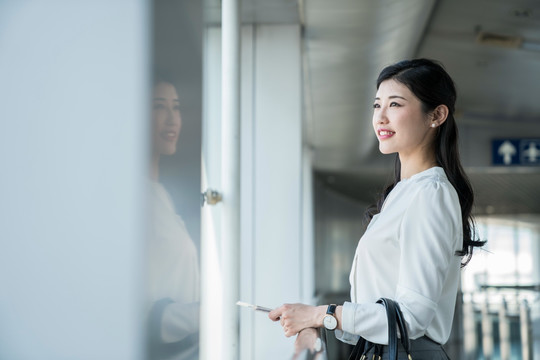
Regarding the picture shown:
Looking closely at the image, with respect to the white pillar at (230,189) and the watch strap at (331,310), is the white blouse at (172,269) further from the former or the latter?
the white pillar at (230,189)

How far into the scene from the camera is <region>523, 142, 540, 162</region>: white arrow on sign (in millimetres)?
11352

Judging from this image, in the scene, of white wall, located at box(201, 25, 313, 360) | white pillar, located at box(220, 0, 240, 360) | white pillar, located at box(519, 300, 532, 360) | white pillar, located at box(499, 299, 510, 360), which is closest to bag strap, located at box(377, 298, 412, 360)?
white pillar, located at box(220, 0, 240, 360)

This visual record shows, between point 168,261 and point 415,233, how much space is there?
63 centimetres

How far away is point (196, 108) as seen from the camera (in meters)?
2.16

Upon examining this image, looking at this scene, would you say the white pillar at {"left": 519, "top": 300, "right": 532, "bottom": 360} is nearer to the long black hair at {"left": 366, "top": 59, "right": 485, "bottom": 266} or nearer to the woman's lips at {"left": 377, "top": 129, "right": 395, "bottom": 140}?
the long black hair at {"left": 366, "top": 59, "right": 485, "bottom": 266}

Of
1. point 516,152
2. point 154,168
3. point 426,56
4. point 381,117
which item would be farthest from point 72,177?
point 516,152

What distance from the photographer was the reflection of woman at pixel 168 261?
148cm

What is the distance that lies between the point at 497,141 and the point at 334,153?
2.85 m

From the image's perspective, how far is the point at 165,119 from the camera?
1.62 meters

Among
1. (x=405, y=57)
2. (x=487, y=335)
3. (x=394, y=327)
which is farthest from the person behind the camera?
(x=487, y=335)

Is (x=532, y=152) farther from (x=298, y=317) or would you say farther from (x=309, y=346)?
(x=309, y=346)

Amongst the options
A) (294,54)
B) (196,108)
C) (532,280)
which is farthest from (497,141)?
(532,280)

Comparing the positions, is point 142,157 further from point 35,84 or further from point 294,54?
point 294,54

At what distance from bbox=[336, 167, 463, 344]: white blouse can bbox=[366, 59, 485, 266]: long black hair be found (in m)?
0.07
